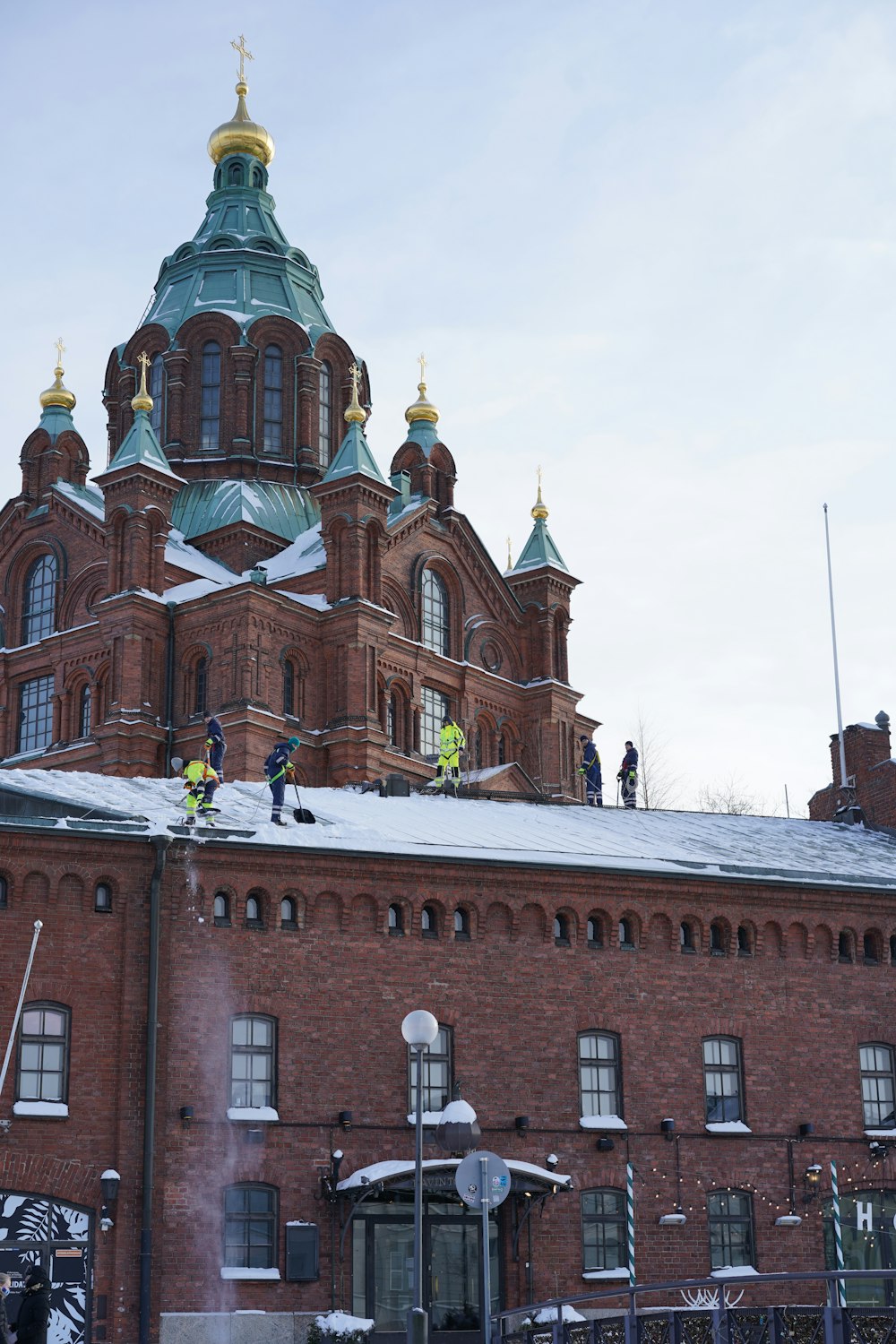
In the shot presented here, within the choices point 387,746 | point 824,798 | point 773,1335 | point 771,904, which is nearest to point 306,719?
point 387,746

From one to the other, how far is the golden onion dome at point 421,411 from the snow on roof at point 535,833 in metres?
27.5

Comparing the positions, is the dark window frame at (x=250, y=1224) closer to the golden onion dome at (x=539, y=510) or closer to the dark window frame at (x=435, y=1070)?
the dark window frame at (x=435, y=1070)

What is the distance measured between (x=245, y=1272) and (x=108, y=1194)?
248cm

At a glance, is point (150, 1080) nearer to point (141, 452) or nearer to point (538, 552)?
point (141, 452)

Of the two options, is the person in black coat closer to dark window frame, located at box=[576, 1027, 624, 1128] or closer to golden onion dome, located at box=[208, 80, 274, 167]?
dark window frame, located at box=[576, 1027, 624, 1128]

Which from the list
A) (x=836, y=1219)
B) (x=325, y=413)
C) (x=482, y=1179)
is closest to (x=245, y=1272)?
(x=482, y=1179)

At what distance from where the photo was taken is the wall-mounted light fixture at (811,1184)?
33375mm

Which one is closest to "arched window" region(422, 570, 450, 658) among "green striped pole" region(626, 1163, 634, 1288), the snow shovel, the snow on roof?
the snow on roof

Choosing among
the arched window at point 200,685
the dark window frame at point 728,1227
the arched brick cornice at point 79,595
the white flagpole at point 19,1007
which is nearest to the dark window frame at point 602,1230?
the dark window frame at point 728,1227

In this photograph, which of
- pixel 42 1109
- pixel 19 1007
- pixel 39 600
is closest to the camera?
pixel 19 1007

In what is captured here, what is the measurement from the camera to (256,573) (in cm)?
5566

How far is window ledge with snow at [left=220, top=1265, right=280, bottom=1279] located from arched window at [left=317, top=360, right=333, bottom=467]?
39732mm

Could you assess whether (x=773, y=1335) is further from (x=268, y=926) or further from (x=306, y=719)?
(x=306, y=719)

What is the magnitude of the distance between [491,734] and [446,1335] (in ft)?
110
